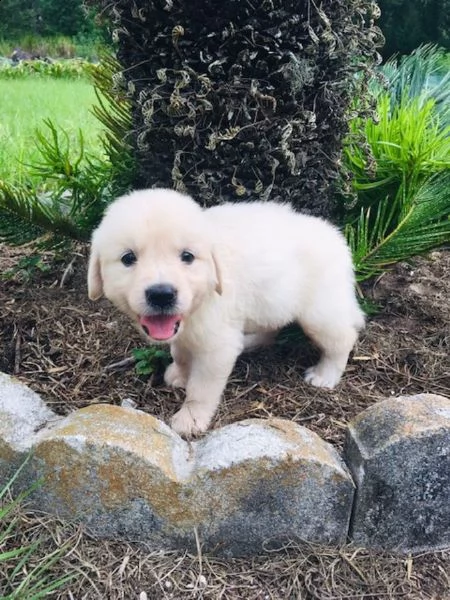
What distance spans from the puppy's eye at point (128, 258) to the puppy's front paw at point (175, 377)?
68 centimetres

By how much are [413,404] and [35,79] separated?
48.1 ft

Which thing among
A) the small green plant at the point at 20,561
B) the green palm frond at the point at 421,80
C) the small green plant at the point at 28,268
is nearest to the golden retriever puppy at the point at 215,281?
the small green plant at the point at 20,561

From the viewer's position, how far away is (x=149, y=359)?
288cm

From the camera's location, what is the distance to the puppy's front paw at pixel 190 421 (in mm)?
2486

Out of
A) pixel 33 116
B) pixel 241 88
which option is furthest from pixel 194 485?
pixel 33 116

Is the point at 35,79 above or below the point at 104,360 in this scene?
below

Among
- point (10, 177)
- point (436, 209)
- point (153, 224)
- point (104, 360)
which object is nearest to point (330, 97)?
point (436, 209)

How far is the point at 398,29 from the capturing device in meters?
9.99

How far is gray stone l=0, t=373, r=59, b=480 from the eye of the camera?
1.97 m

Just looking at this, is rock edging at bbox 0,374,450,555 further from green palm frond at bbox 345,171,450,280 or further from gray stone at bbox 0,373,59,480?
green palm frond at bbox 345,171,450,280

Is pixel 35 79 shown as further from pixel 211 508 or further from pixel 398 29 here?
pixel 211 508

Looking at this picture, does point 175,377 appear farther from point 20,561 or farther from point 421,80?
point 421,80

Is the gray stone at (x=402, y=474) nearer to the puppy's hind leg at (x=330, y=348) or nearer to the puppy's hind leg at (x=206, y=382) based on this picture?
the puppy's hind leg at (x=206, y=382)

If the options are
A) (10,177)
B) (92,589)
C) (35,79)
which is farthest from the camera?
(35,79)
